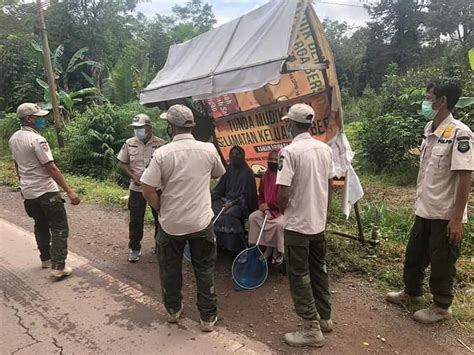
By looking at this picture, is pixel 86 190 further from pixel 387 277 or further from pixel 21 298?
pixel 387 277

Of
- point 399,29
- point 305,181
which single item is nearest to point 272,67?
point 305,181

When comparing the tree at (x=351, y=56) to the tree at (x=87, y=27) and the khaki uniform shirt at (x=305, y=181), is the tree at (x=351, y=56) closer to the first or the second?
the tree at (x=87, y=27)

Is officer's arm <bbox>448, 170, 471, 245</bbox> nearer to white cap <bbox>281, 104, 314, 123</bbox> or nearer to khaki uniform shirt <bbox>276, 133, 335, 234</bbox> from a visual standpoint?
khaki uniform shirt <bbox>276, 133, 335, 234</bbox>

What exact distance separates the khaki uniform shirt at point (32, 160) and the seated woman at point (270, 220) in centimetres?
210

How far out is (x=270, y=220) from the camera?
13.7 feet

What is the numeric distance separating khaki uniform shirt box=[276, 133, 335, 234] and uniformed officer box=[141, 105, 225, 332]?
2.02ft

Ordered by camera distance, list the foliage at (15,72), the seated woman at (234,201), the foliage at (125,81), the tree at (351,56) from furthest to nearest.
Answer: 1. the tree at (351,56)
2. the foliage at (15,72)
3. the foliage at (125,81)
4. the seated woman at (234,201)

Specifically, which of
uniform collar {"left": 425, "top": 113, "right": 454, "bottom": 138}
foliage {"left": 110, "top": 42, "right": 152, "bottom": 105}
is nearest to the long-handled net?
uniform collar {"left": 425, "top": 113, "right": 454, "bottom": 138}

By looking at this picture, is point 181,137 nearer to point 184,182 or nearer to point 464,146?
point 184,182

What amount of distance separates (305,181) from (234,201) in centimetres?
183

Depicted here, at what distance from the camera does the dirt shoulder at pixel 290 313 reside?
2.98 m

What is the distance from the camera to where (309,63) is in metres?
4.11

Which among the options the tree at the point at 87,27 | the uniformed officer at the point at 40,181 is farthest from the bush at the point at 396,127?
the tree at the point at 87,27

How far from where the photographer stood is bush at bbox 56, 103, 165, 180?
10.5 meters
